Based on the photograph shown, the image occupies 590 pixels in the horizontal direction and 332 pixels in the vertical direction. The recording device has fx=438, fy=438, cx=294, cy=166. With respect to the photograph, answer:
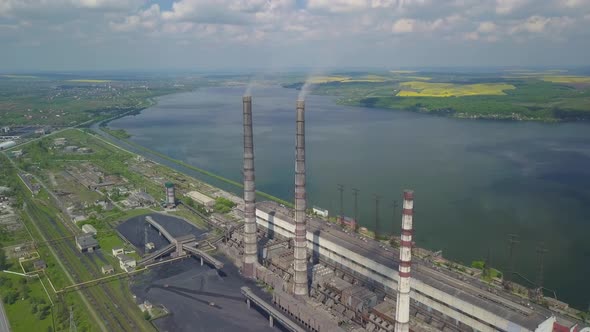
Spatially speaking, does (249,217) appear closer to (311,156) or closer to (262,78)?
(262,78)

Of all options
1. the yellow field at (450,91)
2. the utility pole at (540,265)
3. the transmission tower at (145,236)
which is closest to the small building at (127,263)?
the transmission tower at (145,236)

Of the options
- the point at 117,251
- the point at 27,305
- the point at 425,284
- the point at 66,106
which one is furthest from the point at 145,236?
the point at 66,106

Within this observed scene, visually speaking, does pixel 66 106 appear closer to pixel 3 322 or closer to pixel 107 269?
pixel 107 269

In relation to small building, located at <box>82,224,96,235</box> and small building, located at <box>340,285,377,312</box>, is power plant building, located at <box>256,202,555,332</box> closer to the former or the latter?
small building, located at <box>340,285,377,312</box>

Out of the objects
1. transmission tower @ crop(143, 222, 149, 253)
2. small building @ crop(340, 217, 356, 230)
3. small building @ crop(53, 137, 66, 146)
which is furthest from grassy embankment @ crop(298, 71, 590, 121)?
transmission tower @ crop(143, 222, 149, 253)

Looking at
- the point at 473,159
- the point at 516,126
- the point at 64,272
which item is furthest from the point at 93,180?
the point at 516,126

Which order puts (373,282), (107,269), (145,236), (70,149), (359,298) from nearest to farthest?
(359,298)
(373,282)
(107,269)
(145,236)
(70,149)

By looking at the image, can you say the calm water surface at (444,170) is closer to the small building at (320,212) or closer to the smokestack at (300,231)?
the small building at (320,212)

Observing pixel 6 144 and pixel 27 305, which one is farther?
pixel 6 144
